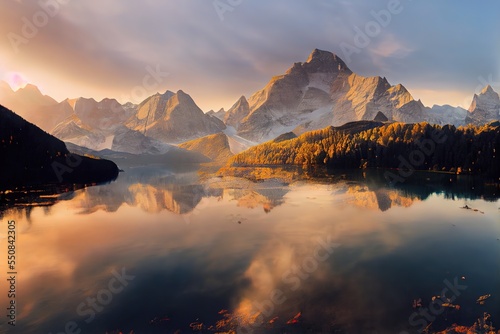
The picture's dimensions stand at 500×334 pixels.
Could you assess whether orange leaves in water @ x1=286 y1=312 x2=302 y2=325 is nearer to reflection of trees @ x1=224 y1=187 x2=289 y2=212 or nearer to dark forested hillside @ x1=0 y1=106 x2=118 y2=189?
reflection of trees @ x1=224 y1=187 x2=289 y2=212

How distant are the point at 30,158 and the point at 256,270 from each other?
506 feet

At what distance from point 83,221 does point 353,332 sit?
223 ft

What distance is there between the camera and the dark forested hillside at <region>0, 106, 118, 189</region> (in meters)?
135

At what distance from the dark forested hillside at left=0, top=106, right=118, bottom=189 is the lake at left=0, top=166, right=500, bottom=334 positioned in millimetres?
70794

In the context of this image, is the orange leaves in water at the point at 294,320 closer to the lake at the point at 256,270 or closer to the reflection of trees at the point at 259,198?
the lake at the point at 256,270

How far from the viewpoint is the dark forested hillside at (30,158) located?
443 feet

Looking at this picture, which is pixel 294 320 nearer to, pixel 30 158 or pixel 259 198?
pixel 259 198

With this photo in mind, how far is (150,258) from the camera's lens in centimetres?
4569

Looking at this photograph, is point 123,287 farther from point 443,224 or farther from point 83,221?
point 443,224

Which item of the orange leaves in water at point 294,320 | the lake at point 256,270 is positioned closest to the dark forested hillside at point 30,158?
the lake at point 256,270

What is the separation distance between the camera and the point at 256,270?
39656 mm

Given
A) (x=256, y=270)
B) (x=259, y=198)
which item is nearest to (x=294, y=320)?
(x=256, y=270)

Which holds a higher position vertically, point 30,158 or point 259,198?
point 30,158

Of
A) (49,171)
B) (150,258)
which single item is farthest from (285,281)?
(49,171)
